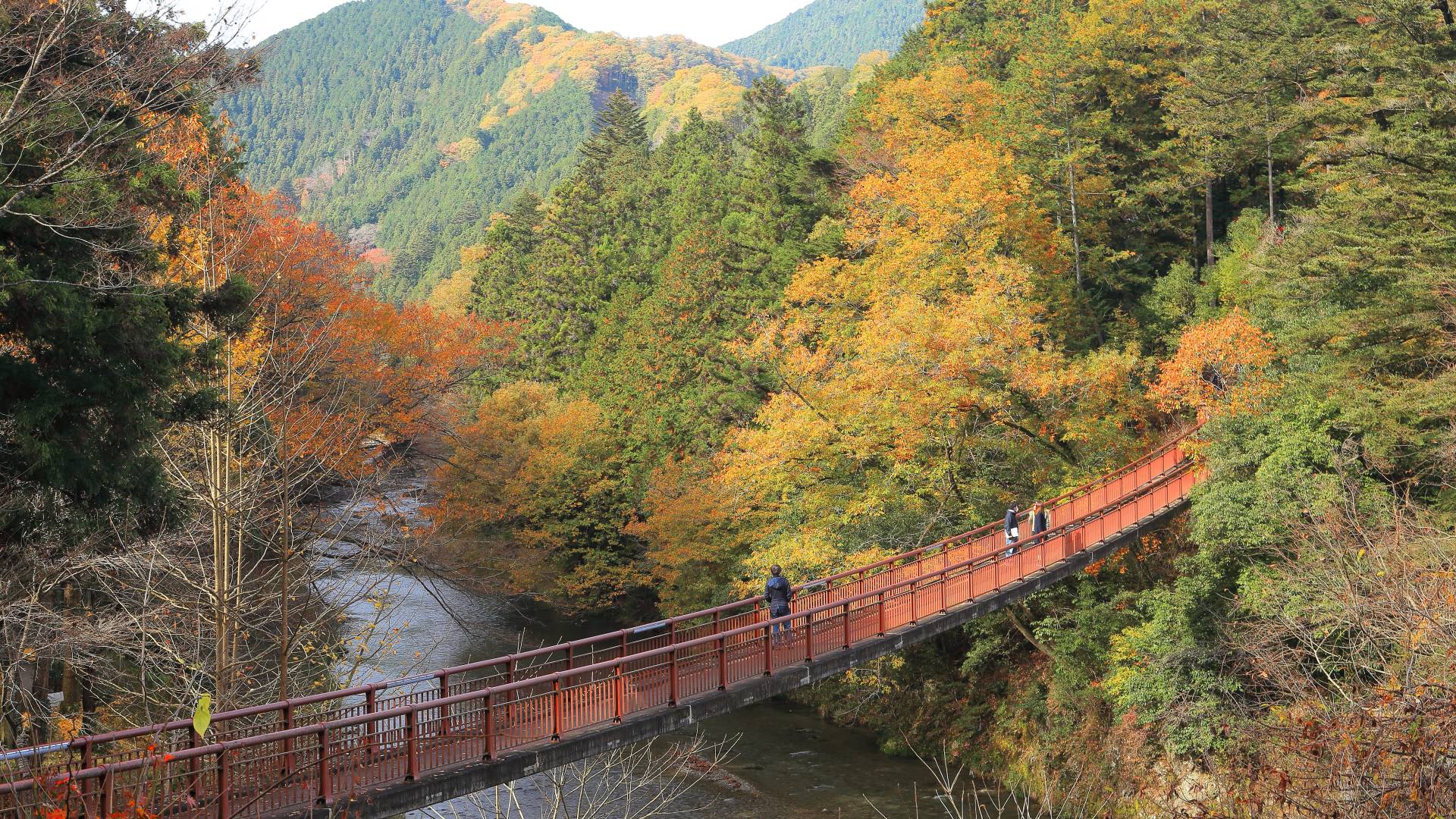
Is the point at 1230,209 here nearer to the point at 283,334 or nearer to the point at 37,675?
the point at 283,334

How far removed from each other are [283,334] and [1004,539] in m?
14.9

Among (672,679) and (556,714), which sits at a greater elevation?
(556,714)

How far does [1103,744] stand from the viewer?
19.2 m

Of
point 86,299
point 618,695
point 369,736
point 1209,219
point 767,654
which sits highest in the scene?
point 86,299

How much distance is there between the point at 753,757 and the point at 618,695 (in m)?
10.2

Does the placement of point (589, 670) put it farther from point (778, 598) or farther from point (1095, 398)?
point (1095, 398)

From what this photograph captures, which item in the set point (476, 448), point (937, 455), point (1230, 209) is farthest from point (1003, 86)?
point (476, 448)

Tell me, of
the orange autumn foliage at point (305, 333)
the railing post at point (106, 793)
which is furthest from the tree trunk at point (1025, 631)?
the railing post at point (106, 793)

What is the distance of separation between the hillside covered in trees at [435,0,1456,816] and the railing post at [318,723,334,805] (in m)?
6.38

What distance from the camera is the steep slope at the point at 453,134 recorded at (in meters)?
124

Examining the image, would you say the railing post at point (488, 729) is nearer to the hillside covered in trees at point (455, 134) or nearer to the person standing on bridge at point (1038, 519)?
the person standing on bridge at point (1038, 519)

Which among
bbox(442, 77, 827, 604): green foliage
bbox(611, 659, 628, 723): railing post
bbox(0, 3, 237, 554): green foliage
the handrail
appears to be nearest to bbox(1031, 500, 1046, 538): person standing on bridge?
the handrail

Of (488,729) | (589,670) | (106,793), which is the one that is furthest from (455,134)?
(106,793)

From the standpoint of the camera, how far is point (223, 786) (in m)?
8.59
